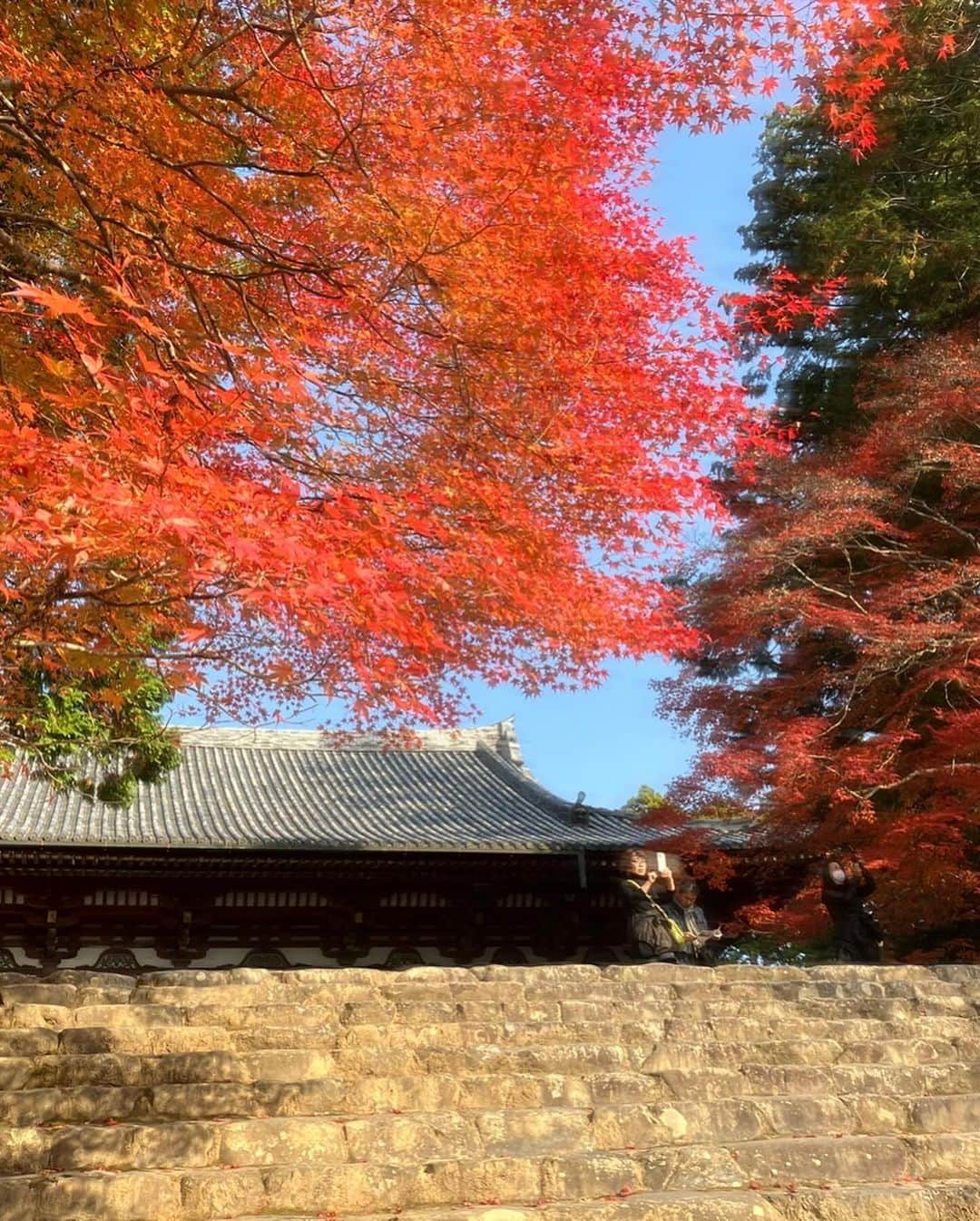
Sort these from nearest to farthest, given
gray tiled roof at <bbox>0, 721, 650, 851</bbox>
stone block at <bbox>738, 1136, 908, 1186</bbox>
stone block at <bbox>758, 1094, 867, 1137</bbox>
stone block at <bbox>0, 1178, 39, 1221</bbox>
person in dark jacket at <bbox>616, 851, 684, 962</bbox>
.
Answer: stone block at <bbox>0, 1178, 39, 1221</bbox>
stone block at <bbox>738, 1136, 908, 1186</bbox>
stone block at <bbox>758, 1094, 867, 1137</bbox>
person in dark jacket at <bbox>616, 851, 684, 962</bbox>
gray tiled roof at <bbox>0, 721, 650, 851</bbox>

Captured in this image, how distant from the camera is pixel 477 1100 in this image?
16.8 ft

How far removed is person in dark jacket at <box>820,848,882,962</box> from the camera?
33.2 feet

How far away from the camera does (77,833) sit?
13.3 metres

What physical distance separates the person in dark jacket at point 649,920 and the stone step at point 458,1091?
12.8 feet

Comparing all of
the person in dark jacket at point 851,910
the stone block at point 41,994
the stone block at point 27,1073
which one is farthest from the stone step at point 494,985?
the person in dark jacket at point 851,910

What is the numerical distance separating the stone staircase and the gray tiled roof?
5.74 meters

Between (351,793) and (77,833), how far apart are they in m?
4.70

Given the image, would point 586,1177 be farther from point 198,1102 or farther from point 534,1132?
point 198,1102

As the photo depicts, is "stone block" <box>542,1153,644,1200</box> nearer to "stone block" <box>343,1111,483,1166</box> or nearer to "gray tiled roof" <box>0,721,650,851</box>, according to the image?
"stone block" <box>343,1111,483,1166</box>

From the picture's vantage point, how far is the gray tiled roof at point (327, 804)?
512 inches

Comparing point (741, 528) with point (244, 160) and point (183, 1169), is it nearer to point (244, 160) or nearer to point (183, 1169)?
point (244, 160)

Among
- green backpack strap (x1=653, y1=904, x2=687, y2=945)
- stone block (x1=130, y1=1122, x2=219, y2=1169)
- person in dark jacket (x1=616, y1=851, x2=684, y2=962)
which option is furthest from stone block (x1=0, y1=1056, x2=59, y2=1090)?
green backpack strap (x1=653, y1=904, x2=687, y2=945)

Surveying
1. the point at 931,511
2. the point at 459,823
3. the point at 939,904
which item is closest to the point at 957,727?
the point at 939,904

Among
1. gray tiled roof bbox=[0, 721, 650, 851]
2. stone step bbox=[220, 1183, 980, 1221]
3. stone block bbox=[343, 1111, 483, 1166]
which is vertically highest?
gray tiled roof bbox=[0, 721, 650, 851]
